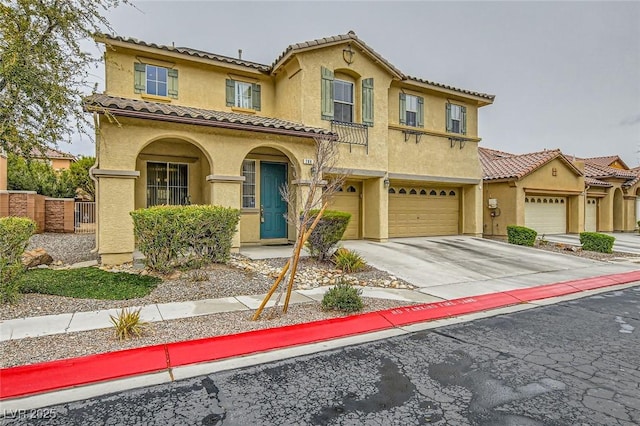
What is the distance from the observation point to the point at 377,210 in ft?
47.2

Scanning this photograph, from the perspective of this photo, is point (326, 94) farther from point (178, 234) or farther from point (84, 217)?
point (84, 217)

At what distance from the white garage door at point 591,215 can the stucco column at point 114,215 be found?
25.2 meters

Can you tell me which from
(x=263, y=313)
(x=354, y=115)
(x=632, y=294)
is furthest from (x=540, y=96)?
(x=263, y=313)

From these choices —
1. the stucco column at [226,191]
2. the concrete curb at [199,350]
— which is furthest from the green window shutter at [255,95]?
the concrete curb at [199,350]

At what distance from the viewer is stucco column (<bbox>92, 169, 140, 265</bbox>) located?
29.8 feet

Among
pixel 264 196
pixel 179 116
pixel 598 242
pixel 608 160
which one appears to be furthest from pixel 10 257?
pixel 608 160

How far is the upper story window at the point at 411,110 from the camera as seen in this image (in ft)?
50.2

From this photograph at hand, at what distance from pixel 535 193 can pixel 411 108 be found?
8387 millimetres

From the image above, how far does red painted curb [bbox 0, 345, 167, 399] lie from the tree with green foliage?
17.6ft

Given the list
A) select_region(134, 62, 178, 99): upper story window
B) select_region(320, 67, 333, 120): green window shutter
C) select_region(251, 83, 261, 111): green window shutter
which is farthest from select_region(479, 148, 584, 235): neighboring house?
select_region(134, 62, 178, 99): upper story window

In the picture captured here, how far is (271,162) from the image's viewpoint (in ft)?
43.1

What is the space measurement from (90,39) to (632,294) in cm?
1355

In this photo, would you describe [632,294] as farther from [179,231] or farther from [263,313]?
[179,231]

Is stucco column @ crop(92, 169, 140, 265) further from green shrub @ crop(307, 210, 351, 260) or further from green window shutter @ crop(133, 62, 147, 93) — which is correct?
green shrub @ crop(307, 210, 351, 260)
